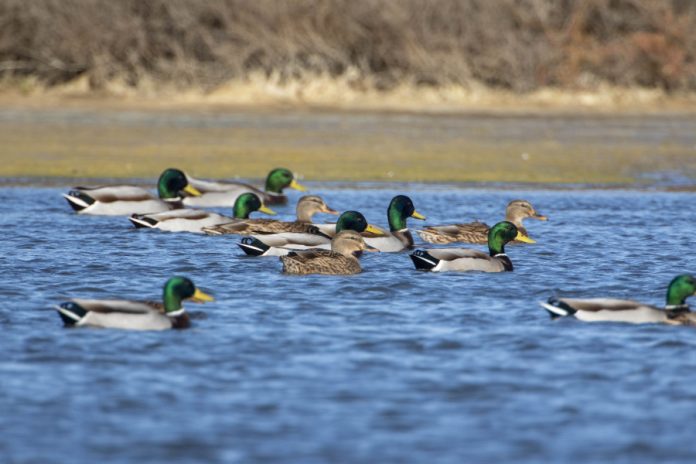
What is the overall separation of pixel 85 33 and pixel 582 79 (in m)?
11.5

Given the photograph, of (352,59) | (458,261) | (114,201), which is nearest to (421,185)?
(114,201)

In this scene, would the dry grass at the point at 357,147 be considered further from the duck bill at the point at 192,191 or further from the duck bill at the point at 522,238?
the duck bill at the point at 522,238

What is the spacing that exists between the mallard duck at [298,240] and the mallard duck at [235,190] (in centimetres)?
383

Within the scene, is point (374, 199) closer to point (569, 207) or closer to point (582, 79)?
point (569, 207)

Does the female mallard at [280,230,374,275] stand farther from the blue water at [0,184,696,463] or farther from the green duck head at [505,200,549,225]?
the green duck head at [505,200,549,225]

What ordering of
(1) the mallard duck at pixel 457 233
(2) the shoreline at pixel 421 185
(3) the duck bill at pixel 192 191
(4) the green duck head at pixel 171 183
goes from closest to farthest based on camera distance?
(1) the mallard duck at pixel 457 233
(4) the green duck head at pixel 171 183
(3) the duck bill at pixel 192 191
(2) the shoreline at pixel 421 185

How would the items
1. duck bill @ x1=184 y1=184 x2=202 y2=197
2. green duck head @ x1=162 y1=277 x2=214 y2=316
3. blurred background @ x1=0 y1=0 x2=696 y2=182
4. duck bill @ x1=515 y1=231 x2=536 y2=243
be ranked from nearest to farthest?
1. green duck head @ x1=162 y1=277 x2=214 y2=316
2. duck bill @ x1=515 y1=231 x2=536 y2=243
3. duck bill @ x1=184 y1=184 x2=202 y2=197
4. blurred background @ x1=0 y1=0 x2=696 y2=182

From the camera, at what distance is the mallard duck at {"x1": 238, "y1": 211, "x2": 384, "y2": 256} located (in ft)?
40.6

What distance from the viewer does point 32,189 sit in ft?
59.0

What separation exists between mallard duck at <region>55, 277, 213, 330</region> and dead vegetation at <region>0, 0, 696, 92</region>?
2388cm

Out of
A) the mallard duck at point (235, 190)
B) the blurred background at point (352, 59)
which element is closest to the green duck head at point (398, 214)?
the mallard duck at point (235, 190)

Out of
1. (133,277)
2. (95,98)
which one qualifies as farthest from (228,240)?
(95,98)

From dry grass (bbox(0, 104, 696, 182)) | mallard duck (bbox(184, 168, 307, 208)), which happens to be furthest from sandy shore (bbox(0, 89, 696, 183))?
mallard duck (bbox(184, 168, 307, 208))

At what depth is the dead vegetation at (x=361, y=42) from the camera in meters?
32.7
